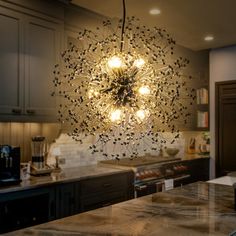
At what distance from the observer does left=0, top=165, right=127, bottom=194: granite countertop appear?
269 cm

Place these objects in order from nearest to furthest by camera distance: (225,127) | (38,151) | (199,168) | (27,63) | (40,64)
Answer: (27,63), (40,64), (38,151), (199,168), (225,127)

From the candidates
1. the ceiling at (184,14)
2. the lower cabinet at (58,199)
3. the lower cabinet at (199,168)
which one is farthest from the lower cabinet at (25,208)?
the lower cabinet at (199,168)

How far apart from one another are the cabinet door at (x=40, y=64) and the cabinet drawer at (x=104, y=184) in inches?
31.0

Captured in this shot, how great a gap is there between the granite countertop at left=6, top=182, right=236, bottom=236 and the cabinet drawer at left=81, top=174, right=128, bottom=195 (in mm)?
1009

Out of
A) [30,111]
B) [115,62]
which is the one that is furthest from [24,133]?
[115,62]

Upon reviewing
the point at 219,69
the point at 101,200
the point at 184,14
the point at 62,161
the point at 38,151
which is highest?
the point at 184,14

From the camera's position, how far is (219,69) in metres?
5.43

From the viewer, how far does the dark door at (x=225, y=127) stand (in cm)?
525

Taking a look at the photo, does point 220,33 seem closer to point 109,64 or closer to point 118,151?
point 118,151

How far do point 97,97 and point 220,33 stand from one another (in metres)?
2.91

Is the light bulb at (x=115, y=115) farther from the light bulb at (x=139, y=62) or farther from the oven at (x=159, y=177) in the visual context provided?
the oven at (x=159, y=177)

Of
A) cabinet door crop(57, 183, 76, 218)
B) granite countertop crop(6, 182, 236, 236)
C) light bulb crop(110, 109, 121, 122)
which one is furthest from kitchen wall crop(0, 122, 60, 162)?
granite countertop crop(6, 182, 236, 236)

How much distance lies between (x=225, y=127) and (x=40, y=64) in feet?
11.1

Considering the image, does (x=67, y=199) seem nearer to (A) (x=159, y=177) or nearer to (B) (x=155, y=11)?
(A) (x=159, y=177)
